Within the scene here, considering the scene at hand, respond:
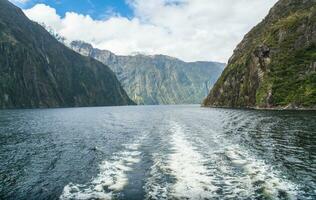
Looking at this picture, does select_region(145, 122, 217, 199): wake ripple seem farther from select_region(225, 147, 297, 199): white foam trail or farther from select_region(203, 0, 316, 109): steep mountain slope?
select_region(203, 0, 316, 109): steep mountain slope

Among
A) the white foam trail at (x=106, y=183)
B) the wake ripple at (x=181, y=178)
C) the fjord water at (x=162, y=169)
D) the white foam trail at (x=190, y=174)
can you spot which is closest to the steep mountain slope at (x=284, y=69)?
the fjord water at (x=162, y=169)

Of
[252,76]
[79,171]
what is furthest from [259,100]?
[79,171]

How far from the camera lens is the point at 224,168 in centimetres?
3300

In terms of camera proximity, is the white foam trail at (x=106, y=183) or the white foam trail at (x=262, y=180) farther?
the white foam trail at (x=106, y=183)

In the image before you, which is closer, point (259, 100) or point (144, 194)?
point (144, 194)

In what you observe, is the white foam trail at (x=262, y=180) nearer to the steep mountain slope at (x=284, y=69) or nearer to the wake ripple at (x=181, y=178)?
the wake ripple at (x=181, y=178)

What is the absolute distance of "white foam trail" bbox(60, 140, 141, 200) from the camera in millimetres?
25375

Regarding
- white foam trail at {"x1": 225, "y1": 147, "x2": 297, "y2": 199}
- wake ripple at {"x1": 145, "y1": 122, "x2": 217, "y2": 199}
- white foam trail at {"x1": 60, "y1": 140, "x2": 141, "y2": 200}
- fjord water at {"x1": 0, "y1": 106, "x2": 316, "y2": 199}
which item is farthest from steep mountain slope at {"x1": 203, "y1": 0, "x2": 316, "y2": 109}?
white foam trail at {"x1": 60, "y1": 140, "x2": 141, "y2": 200}

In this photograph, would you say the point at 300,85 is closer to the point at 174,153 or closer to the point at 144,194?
the point at 174,153

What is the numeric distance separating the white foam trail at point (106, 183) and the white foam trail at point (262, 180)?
10.2 m

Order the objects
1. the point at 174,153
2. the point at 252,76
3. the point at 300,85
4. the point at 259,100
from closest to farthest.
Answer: the point at 174,153
the point at 300,85
the point at 259,100
the point at 252,76

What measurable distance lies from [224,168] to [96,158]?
51.0 feet

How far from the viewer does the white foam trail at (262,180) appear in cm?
2498

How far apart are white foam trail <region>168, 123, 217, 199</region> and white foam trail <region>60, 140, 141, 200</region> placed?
443 centimetres
